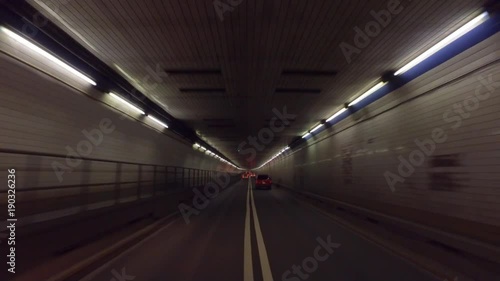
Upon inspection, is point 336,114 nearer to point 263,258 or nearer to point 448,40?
point 448,40

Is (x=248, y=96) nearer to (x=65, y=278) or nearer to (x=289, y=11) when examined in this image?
(x=289, y=11)

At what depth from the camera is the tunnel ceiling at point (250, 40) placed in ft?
25.7

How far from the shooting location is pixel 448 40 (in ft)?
30.1

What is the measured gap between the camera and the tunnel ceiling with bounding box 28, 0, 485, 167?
25.7ft

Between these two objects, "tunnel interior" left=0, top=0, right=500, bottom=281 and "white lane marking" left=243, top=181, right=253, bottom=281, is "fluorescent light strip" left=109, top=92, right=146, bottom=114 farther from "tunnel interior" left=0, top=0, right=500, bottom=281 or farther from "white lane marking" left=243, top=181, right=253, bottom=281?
"white lane marking" left=243, top=181, right=253, bottom=281

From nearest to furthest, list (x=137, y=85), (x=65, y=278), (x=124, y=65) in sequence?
(x=65, y=278) → (x=124, y=65) → (x=137, y=85)

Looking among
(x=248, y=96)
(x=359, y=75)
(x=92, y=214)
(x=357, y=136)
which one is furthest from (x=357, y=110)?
(x=92, y=214)

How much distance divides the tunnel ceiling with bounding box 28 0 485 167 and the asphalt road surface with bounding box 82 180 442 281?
5.36 m

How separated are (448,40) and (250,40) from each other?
512 cm

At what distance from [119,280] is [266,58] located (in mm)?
7716

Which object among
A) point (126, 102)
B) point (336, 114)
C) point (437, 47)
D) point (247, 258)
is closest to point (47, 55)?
point (126, 102)

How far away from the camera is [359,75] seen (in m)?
13.0

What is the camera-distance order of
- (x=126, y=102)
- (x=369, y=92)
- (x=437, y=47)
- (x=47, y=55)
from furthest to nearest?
(x=126, y=102), (x=369, y=92), (x=437, y=47), (x=47, y=55)

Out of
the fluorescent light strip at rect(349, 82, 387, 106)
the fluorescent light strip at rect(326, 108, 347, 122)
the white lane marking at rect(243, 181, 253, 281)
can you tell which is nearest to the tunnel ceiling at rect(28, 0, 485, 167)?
the fluorescent light strip at rect(349, 82, 387, 106)
